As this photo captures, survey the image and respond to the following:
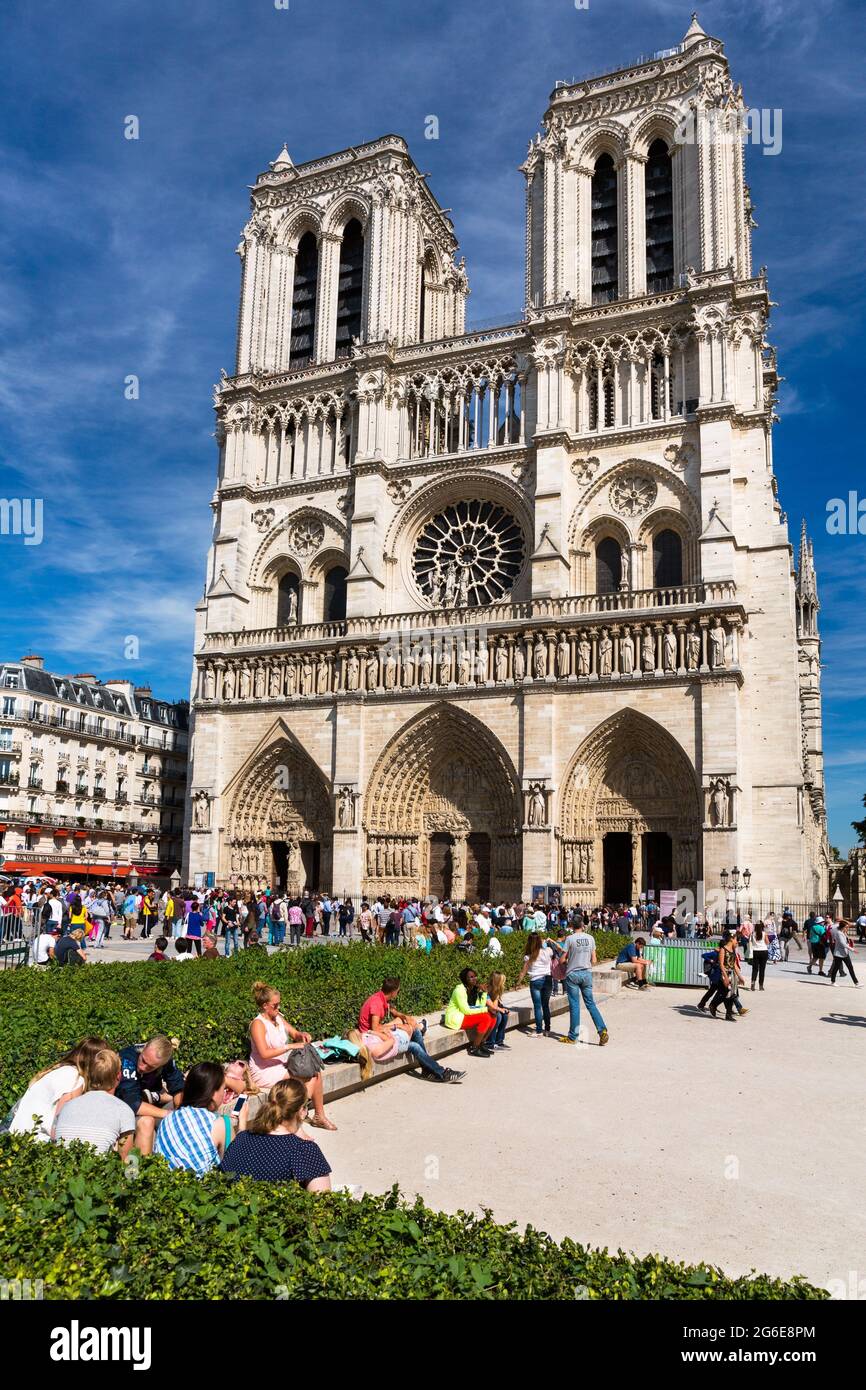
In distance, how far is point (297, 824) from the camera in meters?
30.1

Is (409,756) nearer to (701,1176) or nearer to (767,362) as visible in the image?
(767,362)

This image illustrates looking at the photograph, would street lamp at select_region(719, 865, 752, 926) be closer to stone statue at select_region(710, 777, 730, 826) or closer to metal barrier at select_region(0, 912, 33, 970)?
stone statue at select_region(710, 777, 730, 826)

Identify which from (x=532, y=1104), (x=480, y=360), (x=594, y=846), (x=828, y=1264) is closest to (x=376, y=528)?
(x=480, y=360)

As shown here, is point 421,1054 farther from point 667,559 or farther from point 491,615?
point 667,559

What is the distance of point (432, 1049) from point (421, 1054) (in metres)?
0.73

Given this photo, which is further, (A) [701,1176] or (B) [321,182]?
(B) [321,182]

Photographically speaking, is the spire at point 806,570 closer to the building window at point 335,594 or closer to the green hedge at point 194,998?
the building window at point 335,594

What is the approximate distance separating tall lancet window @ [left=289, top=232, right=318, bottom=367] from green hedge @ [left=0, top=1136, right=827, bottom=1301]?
3396cm

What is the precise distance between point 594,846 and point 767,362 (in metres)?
19.3

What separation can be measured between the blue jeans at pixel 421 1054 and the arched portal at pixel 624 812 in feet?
56.7

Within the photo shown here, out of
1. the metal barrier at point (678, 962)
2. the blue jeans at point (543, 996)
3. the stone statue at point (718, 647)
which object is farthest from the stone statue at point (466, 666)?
the blue jeans at point (543, 996)

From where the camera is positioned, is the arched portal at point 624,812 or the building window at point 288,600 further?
the building window at point 288,600

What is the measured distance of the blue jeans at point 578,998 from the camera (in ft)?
33.7
